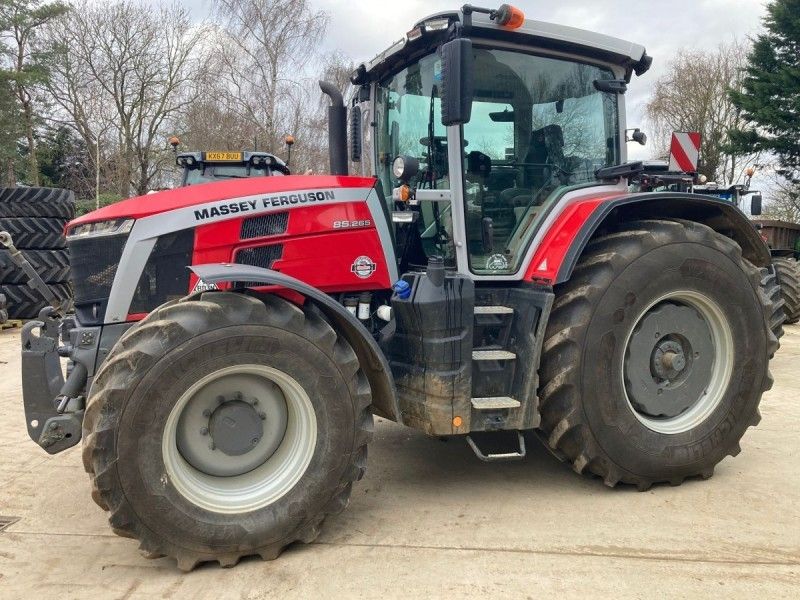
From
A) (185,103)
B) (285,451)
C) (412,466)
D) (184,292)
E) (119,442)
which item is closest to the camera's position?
(119,442)

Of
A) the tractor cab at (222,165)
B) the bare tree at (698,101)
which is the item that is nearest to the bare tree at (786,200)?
the bare tree at (698,101)

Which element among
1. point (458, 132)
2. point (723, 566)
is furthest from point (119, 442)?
point (723, 566)

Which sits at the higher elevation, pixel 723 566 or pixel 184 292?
pixel 184 292

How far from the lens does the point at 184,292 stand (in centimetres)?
346

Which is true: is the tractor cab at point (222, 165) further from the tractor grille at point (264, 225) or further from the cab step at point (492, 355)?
the cab step at point (492, 355)

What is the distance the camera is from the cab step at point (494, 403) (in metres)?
3.50

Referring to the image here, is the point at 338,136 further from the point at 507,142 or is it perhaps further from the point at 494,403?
the point at 494,403

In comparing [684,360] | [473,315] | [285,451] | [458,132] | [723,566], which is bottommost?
[723,566]

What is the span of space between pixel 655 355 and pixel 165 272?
2.80 meters

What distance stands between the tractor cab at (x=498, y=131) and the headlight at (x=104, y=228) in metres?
1.48

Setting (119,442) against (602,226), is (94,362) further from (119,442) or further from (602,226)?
(602,226)

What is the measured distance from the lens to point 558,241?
3.72 metres

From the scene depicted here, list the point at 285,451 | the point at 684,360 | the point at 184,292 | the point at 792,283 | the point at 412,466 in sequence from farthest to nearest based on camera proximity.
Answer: the point at 792,283 < the point at 412,466 < the point at 684,360 < the point at 184,292 < the point at 285,451

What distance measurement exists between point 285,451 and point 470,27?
2427mm
